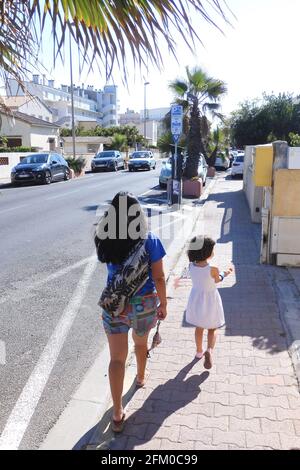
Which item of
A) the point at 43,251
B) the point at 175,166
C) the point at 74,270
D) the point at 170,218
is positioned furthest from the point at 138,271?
the point at 175,166

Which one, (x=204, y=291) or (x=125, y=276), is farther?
(x=204, y=291)

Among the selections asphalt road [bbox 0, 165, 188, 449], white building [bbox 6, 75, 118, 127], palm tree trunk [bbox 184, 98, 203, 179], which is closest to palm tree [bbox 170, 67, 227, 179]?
palm tree trunk [bbox 184, 98, 203, 179]

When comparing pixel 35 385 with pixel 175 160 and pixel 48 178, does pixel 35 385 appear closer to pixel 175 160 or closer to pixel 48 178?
pixel 175 160

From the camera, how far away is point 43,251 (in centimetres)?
816

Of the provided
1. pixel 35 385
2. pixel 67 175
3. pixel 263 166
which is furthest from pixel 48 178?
pixel 35 385

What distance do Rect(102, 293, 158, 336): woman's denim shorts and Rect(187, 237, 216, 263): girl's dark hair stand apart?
0.77 meters

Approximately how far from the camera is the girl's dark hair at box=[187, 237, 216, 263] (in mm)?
3661

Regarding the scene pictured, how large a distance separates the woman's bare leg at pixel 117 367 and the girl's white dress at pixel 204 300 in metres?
0.96

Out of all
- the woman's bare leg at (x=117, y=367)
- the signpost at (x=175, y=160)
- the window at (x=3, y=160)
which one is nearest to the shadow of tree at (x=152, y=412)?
the woman's bare leg at (x=117, y=367)

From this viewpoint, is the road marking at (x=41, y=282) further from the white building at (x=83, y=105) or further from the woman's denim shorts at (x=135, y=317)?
the white building at (x=83, y=105)

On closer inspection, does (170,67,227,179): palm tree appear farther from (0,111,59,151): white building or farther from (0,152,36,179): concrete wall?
(0,111,59,151): white building

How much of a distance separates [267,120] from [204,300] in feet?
114

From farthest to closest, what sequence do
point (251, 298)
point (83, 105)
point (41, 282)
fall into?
point (83, 105) < point (41, 282) < point (251, 298)

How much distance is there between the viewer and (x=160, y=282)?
9.84 ft
